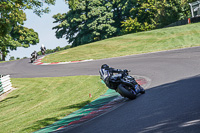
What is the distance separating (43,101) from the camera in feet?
43.0

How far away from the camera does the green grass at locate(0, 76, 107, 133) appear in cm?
915

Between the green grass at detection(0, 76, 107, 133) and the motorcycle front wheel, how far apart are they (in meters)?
2.31

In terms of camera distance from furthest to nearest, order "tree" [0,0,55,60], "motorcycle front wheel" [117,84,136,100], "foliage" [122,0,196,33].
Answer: "foliage" [122,0,196,33], "tree" [0,0,55,60], "motorcycle front wheel" [117,84,136,100]

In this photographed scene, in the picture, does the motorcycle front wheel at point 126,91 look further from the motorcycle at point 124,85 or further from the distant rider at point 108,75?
the distant rider at point 108,75

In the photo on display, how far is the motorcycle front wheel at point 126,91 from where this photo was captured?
8.10 metres

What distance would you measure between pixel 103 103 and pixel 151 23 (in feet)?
164

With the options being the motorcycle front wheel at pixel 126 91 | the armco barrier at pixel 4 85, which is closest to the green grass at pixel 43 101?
the armco barrier at pixel 4 85

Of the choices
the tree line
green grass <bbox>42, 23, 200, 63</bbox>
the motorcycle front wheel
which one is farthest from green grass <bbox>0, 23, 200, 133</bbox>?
the tree line

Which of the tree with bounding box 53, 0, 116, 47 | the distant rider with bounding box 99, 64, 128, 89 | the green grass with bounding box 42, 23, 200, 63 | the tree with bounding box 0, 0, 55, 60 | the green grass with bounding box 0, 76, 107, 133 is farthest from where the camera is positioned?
the tree with bounding box 53, 0, 116, 47

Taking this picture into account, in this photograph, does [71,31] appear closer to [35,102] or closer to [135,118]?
[35,102]

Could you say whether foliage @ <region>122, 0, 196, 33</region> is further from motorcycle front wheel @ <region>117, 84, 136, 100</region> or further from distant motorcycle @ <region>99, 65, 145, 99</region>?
motorcycle front wheel @ <region>117, 84, 136, 100</region>

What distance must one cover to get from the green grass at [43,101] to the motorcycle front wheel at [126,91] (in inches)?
91.0

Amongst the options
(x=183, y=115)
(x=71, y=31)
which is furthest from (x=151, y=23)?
(x=183, y=115)

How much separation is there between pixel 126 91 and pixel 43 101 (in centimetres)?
624
